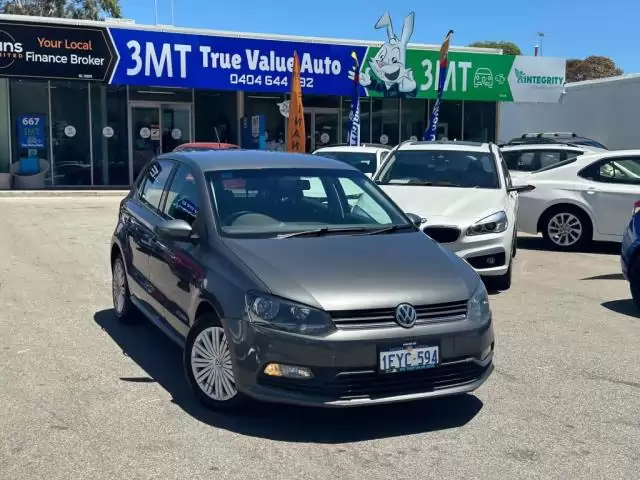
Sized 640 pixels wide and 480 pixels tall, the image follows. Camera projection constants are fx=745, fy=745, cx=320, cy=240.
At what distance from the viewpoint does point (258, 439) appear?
14.1 feet

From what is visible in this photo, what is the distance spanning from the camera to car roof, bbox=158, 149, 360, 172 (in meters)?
5.73

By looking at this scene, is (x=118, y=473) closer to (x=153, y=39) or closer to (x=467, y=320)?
(x=467, y=320)

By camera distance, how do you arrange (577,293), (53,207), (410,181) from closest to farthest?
(577,293)
(410,181)
(53,207)

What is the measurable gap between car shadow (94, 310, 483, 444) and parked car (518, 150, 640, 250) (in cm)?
715

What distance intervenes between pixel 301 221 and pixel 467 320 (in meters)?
1.50

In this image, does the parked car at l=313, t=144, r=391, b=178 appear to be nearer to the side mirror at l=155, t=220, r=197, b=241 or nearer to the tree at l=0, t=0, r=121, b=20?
the side mirror at l=155, t=220, r=197, b=241

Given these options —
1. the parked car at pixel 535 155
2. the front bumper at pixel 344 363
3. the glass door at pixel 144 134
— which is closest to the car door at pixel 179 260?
the front bumper at pixel 344 363

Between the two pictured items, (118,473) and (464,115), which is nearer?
(118,473)

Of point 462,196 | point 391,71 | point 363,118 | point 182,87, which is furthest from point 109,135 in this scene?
point 462,196

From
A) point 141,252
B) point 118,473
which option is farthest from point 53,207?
point 118,473

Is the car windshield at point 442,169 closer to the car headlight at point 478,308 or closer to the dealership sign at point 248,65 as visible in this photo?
the car headlight at point 478,308

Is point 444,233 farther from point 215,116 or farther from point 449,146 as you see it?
point 215,116

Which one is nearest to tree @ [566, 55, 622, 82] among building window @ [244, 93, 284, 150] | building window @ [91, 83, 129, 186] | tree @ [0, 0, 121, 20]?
tree @ [0, 0, 121, 20]

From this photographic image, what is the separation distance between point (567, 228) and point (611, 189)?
0.88 m
